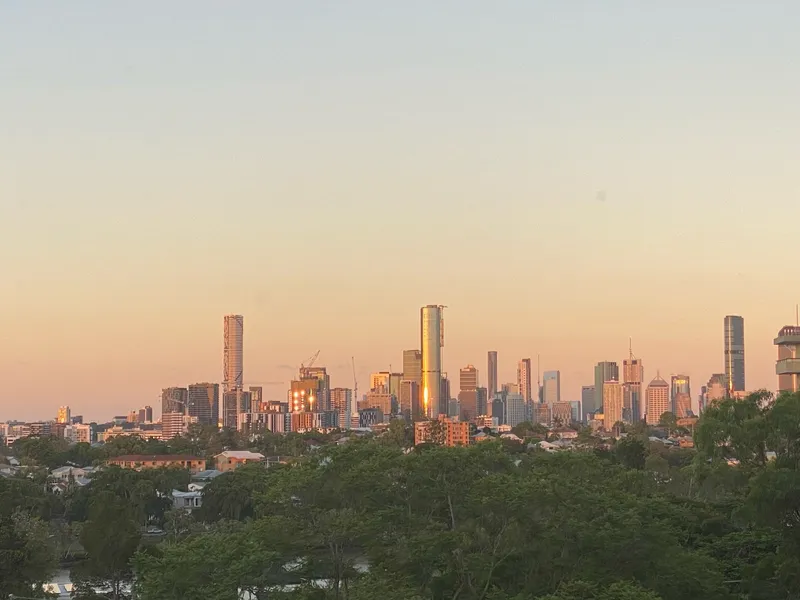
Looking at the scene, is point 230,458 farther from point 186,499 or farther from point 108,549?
point 108,549

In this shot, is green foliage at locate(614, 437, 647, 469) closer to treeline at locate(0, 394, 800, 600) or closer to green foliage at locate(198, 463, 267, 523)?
green foliage at locate(198, 463, 267, 523)

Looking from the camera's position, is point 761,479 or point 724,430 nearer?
point 761,479

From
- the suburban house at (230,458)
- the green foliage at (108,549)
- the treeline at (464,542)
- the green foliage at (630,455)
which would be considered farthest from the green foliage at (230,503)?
the suburban house at (230,458)

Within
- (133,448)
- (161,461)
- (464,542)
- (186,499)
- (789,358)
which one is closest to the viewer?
(464,542)

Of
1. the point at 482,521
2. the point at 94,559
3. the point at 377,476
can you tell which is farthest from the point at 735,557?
the point at 94,559

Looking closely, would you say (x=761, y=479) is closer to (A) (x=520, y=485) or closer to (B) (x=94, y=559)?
(A) (x=520, y=485)

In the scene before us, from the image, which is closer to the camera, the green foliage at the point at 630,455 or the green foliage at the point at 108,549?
the green foliage at the point at 108,549

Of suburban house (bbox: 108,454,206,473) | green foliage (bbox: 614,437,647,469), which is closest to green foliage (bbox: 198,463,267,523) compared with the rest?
green foliage (bbox: 614,437,647,469)

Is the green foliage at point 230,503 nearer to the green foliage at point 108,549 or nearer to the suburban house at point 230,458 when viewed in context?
the green foliage at point 108,549

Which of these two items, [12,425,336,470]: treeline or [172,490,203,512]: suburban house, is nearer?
[172,490,203,512]: suburban house

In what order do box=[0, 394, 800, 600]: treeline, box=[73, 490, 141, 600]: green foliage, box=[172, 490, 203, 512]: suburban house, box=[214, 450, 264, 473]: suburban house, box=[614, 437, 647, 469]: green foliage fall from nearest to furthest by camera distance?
box=[0, 394, 800, 600]: treeline, box=[73, 490, 141, 600]: green foliage, box=[614, 437, 647, 469]: green foliage, box=[172, 490, 203, 512]: suburban house, box=[214, 450, 264, 473]: suburban house

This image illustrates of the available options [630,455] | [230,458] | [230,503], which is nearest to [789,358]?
[630,455]
